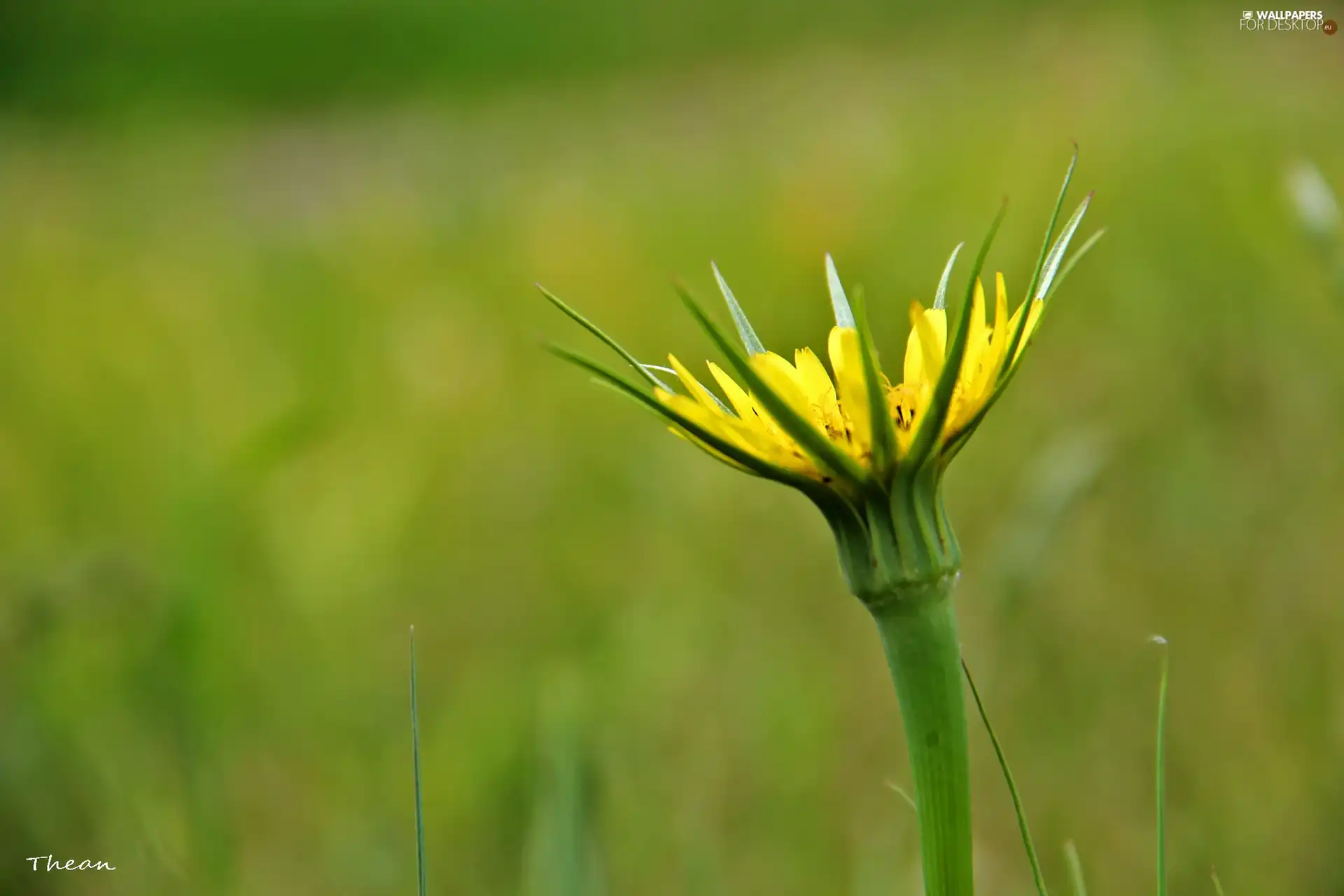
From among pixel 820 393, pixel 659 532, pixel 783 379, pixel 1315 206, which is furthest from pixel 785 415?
pixel 659 532

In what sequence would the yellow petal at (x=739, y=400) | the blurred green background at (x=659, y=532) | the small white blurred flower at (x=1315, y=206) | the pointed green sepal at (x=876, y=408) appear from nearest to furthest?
the pointed green sepal at (x=876, y=408)
the yellow petal at (x=739, y=400)
the small white blurred flower at (x=1315, y=206)
the blurred green background at (x=659, y=532)

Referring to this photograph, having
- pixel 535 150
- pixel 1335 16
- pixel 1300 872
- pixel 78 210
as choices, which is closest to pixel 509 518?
pixel 1300 872

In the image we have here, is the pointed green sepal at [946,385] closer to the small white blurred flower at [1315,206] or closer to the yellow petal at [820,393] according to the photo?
the yellow petal at [820,393]

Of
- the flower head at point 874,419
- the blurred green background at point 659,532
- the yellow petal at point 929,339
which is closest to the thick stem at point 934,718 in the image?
the flower head at point 874,419

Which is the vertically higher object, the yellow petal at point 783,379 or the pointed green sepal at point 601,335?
the pointed green sepal at point 601,335

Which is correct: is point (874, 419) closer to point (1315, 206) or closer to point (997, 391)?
point (997, 391)

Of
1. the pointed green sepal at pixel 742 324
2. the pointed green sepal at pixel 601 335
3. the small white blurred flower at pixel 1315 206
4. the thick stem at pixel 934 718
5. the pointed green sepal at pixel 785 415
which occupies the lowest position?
the thick stem at pixel 934 718

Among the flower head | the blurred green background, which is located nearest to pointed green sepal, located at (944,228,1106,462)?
the flower head
